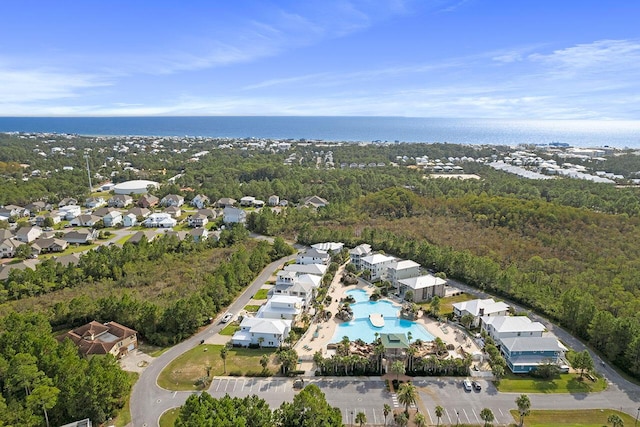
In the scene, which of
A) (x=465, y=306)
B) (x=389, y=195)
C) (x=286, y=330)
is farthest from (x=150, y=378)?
(x=389, y=195)

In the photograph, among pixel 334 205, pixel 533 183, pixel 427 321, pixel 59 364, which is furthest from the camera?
pixel 533 183

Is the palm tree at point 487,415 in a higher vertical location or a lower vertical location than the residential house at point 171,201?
higher

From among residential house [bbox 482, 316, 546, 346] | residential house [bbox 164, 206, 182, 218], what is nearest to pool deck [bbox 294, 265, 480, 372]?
residential house [bbox 482, 316, 546, 346]

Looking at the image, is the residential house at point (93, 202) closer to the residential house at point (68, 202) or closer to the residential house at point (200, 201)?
the residential house at point (68, 202)

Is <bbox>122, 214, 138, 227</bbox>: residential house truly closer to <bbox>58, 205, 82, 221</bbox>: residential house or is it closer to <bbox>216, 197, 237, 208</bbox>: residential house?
<bbox>58, 205, 82, 221</bbox>: residential house

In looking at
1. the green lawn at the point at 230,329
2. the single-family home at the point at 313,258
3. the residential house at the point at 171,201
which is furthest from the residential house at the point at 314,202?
the green lawn at the point at 230,329

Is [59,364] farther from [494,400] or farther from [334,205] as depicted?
[334,205]
